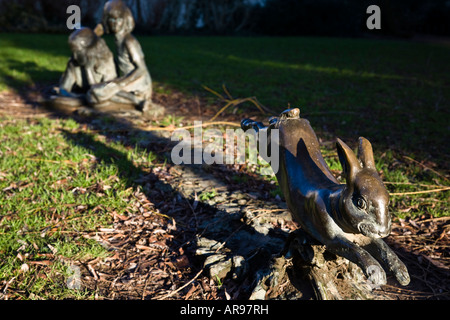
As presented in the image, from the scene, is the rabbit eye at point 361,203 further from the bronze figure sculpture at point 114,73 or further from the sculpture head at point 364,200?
the bronze figure sculpture at point 114,73

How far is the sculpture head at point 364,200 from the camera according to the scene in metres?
1.81

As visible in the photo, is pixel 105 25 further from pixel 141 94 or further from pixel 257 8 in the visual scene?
pixel 257 8

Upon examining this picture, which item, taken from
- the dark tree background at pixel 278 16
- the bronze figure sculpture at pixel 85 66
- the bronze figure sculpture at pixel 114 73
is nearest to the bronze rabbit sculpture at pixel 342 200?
the bronze figure sculpture at pixel 114 73

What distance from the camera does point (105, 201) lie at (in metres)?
3.66

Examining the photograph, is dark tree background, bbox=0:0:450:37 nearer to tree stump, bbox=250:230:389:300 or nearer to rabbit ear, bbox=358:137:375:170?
tree stump, bbox=250:230:389:300

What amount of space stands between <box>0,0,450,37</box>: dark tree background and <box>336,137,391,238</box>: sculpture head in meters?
19.4

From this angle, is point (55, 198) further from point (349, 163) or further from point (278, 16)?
point (278, 16)

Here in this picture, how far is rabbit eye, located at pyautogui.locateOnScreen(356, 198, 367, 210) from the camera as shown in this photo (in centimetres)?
183

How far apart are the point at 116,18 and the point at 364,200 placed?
573 cm

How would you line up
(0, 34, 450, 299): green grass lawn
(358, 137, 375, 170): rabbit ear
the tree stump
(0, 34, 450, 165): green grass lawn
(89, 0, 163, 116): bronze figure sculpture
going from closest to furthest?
(358, 137, 375, 170): rabbit ear, the tree stump, (0, 34, 450, 299): green grass lawn, (0, 34, 450, 165): green grass lawn, (89, 0, 163, 116): bronze figure sculpture

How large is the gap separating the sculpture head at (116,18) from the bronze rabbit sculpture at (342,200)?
4887mm

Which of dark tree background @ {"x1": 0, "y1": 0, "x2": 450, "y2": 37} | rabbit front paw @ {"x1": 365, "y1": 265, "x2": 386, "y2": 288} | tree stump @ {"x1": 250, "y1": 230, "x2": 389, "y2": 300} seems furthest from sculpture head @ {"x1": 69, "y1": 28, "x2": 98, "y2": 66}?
dark tree background @ {"x1": 0, "y1": 0, "x2": 450, "y2": 37}

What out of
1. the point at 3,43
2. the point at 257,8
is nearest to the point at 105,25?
the point at 3,43

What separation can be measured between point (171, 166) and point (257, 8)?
19.7 metres
